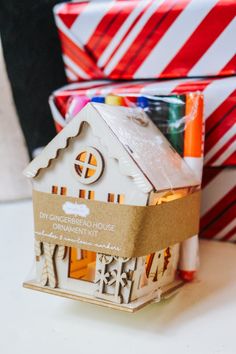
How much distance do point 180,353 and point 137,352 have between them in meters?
0.05

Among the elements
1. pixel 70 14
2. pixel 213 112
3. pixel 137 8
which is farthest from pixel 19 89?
pixel 213 112

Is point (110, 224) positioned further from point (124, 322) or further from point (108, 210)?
point (124, 322)

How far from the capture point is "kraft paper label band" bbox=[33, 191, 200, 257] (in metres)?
0.59

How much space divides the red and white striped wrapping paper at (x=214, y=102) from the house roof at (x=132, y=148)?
11 centimetres

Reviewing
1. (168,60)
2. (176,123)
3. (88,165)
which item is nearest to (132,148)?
(88,165)

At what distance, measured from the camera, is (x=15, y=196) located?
112cm

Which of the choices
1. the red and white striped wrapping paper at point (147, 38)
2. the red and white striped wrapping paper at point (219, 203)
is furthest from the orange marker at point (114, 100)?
the red and white striped wrapping paper at point (219, 203)

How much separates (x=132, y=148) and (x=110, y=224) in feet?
0.37

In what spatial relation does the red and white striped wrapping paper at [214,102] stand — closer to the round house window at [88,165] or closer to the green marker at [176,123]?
the green marker at [176,123]

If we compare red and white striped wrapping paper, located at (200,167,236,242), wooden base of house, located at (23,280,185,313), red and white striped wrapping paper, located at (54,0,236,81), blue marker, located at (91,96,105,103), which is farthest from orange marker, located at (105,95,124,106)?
wooden base of house, located at (23,280,185,313)

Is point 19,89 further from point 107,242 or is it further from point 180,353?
point 180,353

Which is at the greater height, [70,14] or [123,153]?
[70,14]

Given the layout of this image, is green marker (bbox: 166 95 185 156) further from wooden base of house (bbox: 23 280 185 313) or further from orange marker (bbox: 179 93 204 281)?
wooden base of house (bbox: 23 280 185 313)

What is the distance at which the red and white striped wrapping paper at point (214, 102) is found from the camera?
77 centimetres
